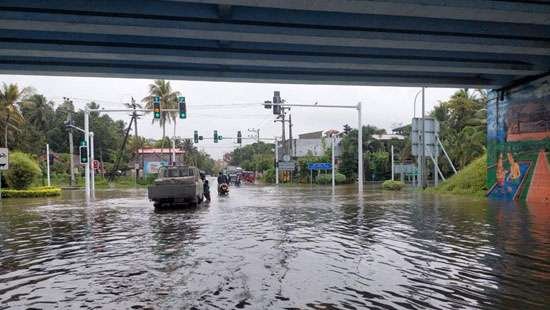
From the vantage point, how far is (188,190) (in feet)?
69.1

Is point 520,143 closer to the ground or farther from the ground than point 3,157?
farther from the ground

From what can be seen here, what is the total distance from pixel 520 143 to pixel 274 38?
47.4 feet

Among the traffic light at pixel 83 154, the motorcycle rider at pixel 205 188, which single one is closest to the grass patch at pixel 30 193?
the traffic light at pixel 83 154

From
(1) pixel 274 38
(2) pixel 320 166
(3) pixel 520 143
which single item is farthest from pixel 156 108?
(2) pixel 320 166

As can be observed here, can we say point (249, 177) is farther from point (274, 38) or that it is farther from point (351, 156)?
point (274, 38)

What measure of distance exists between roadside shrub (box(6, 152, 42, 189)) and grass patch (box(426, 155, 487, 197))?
30144 millimetres

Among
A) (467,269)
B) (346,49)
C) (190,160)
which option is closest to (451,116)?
(346,49)

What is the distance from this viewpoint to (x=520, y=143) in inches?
915

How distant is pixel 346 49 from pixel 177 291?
1363cm

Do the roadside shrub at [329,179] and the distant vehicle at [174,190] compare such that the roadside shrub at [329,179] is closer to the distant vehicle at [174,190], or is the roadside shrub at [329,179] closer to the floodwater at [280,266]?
the distant vehicle at [174,190]

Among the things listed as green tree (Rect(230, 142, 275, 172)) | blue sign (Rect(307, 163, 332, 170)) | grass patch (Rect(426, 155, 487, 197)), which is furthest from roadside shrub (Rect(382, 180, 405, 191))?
green tree (Rect(230, 142, 275, 172))

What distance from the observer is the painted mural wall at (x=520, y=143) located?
21703mm

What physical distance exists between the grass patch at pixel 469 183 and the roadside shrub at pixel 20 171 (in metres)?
30.1

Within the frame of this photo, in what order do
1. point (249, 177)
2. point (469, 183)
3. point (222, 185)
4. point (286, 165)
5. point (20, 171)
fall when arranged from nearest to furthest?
1. point (469, 183)
2. point (222, 185)
3. point (20, 171)
4. point (286, 165)
5. point (249, 177)
